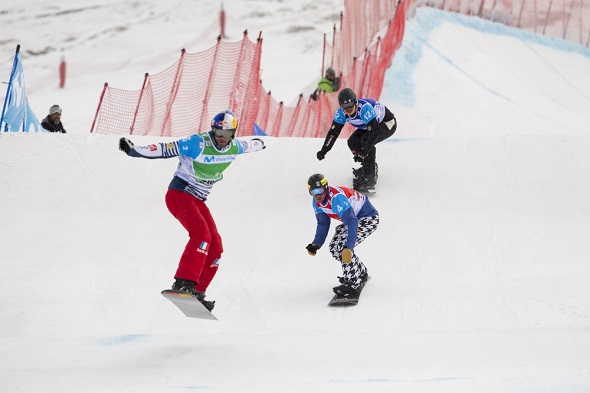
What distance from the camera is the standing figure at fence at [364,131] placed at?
385 inches

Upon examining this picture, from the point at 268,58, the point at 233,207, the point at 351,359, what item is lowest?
the point at 268,58

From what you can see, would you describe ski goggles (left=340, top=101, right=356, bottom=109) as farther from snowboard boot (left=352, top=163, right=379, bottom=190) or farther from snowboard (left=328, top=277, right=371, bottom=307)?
snowboard (left=328, top=277, right=371, bottom=307)

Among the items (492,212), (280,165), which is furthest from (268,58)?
(492,212)

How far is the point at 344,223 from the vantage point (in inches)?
297

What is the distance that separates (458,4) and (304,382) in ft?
49.0

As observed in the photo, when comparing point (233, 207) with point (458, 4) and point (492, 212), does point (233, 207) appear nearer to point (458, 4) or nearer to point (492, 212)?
point (492, 212)

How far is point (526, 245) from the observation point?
8891mm

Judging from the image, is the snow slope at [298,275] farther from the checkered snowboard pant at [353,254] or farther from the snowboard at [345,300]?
the checkered snowboard pant at [353,254]

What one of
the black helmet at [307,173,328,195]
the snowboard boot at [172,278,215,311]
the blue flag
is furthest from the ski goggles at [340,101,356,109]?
the blue flag

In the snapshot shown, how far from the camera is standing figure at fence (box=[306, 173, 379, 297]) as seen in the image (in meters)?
7.36

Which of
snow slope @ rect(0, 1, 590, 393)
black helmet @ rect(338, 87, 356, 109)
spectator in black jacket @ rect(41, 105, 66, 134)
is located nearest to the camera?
snow slope @ rect(0, 1, 590, 393)

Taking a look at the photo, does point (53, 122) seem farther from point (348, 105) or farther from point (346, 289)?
point (346, 289)

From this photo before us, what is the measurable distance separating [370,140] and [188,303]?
3947mm

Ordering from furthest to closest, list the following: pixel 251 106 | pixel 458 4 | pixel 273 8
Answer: pixel 273 8, pixel 458 4, pixel 251 106
